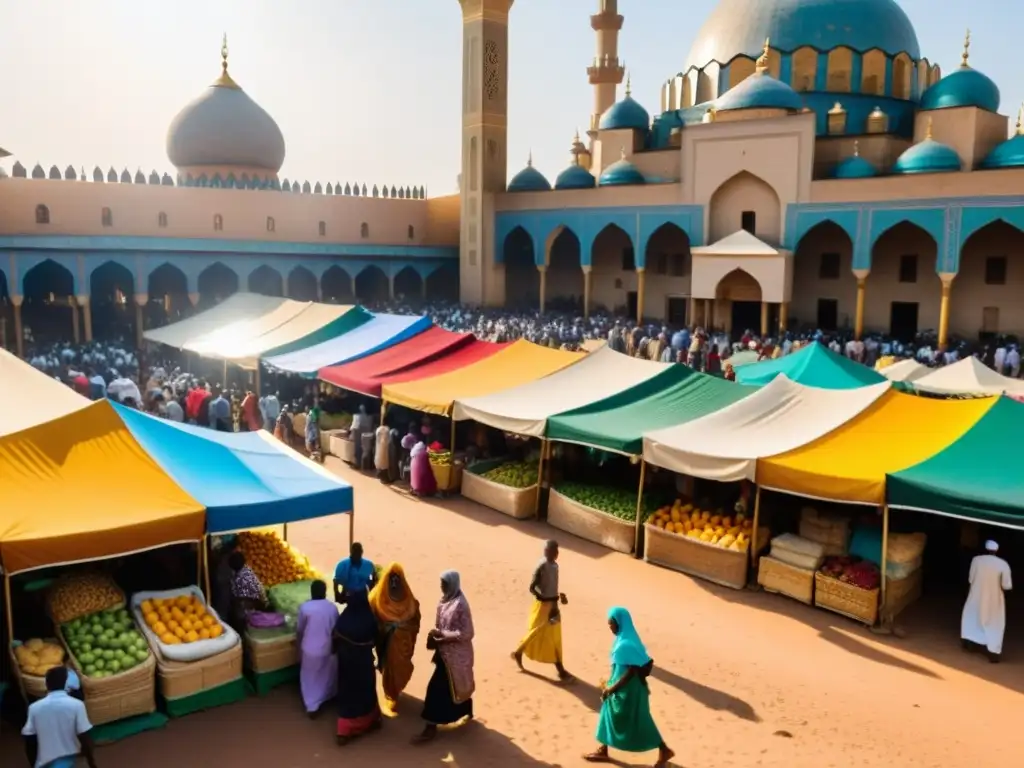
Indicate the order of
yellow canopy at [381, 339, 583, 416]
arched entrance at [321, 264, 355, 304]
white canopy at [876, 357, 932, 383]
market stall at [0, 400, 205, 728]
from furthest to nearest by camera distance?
arched entrance at [321, 264, 355, 304], white canopy at [876, 357, 932, 383], yellow canopy at [381, 339, 583, 416], market stall at [0, 400, 205, 728]

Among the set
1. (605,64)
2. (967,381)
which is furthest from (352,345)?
(605,64)

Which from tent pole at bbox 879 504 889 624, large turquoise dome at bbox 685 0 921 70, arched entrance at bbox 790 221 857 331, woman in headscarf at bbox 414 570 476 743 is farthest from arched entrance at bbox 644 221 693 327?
woman in headscarf at bbox 414 570 476 743

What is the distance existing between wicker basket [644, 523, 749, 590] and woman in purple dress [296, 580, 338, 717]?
3676 mm

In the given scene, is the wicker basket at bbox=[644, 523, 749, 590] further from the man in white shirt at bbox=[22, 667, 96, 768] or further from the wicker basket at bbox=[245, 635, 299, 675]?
the man in white shirt at bbox=[22, 667, 96, 768]

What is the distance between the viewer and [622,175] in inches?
1021

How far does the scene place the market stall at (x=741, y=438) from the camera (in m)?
7.58

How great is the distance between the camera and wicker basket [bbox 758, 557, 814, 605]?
7164 mm

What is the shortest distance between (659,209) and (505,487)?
55.2 ft

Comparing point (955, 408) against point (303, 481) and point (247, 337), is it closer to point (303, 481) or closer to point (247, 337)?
point (303, 481)

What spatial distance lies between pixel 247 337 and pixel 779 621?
1196 centimetres

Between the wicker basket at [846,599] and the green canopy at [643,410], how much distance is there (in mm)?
2057

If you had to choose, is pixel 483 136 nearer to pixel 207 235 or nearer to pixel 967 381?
pixel 207 235

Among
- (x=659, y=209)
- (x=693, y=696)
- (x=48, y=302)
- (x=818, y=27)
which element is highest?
(x=818, y=27)

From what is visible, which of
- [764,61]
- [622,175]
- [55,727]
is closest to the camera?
[55,727]
